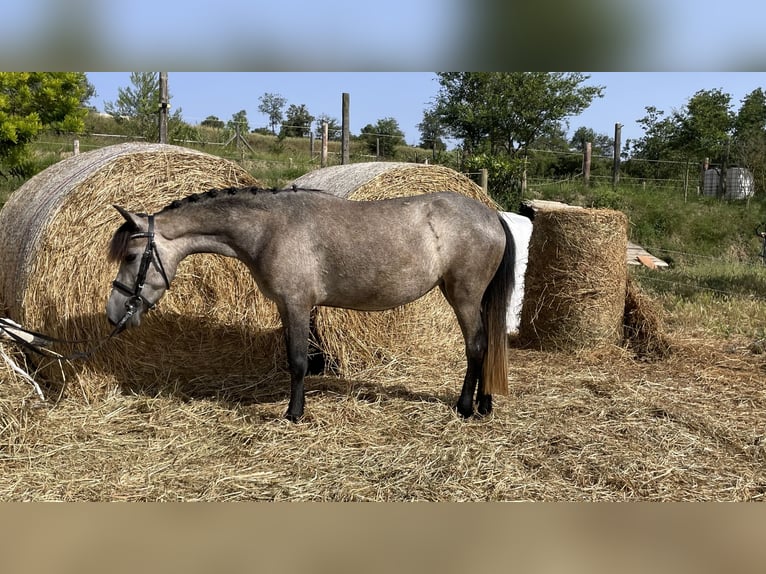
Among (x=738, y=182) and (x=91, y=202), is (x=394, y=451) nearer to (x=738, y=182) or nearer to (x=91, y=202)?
(x=91, y=202)

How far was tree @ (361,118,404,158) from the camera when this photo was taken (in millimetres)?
19627

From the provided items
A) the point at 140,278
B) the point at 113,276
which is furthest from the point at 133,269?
the point at 113,276

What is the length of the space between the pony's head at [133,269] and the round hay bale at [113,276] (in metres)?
0.61

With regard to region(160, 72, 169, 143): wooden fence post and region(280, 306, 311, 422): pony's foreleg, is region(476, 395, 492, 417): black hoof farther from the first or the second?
region(160, 72, 169, 143): wooden fence post

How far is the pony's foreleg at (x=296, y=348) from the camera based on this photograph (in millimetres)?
3516

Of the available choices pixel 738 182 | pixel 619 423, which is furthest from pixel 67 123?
pixel 738 182

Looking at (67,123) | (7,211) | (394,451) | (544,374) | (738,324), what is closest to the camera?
(394,451)

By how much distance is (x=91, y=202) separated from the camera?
385cm

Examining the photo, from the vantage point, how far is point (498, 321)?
3.76 metres

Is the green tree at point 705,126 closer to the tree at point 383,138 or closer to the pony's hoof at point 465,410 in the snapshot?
the tree at point 383,138

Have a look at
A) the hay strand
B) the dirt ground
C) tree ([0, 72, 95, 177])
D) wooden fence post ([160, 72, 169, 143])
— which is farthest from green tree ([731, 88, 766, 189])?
tree ([0, 72, 95, 177])

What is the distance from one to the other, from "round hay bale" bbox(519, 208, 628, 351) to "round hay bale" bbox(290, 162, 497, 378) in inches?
29.4

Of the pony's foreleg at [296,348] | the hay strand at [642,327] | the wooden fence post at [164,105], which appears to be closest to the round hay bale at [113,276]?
the pony's foreleg at [296,348]

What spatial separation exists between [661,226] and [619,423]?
1104cm
